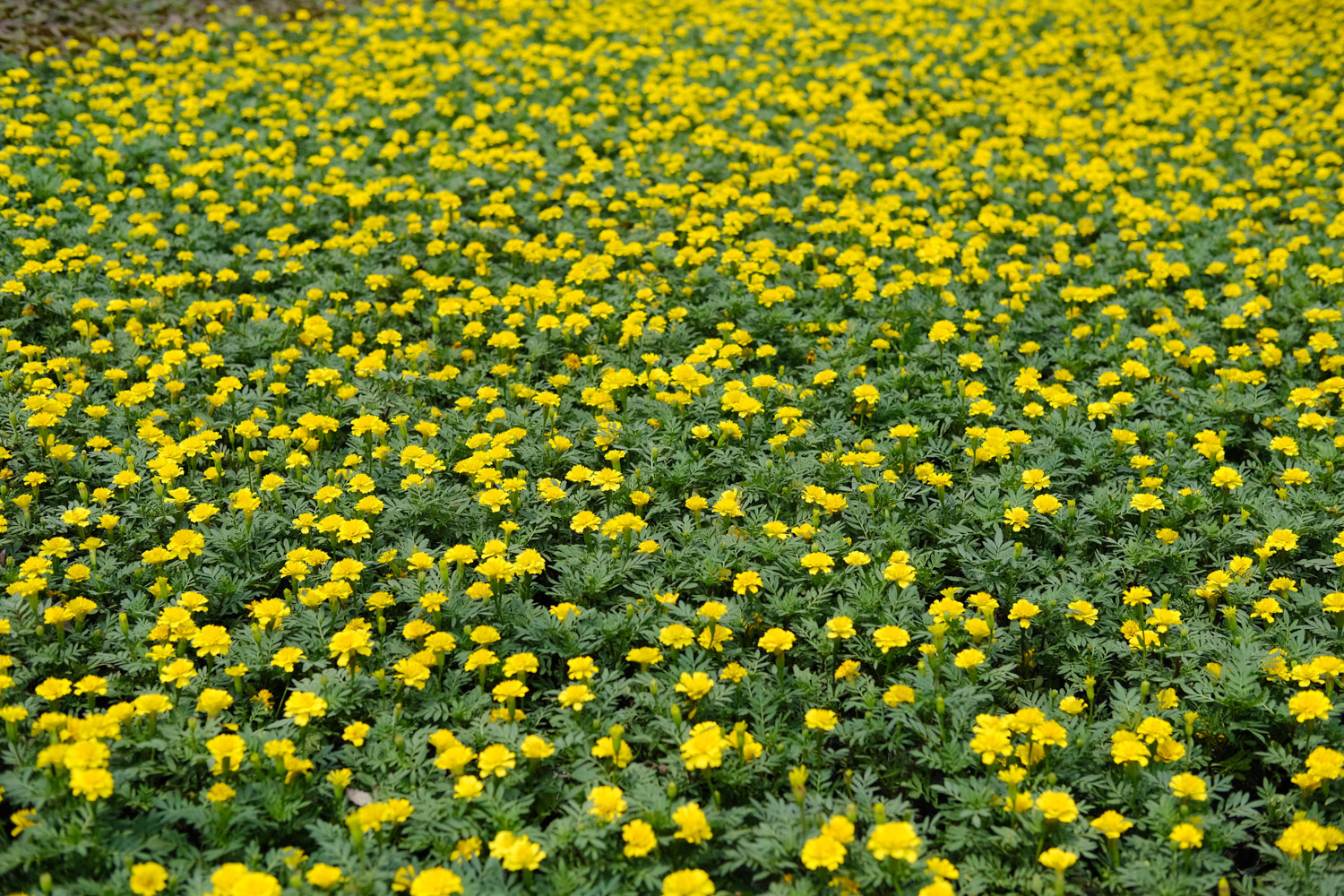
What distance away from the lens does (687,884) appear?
264 cm

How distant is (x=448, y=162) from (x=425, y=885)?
5871mm

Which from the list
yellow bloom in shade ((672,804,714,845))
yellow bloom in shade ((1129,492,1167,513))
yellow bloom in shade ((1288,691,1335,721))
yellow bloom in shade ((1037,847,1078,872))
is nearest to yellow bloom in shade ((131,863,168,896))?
yellow bloom in shade ((672,804,714,845))

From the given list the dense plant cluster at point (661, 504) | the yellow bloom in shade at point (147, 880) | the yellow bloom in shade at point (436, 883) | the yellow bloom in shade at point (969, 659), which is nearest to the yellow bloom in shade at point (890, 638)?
the dense plant cluster at point (661, 504)

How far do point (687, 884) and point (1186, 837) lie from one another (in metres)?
1.38

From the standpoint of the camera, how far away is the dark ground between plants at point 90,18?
31.5ft

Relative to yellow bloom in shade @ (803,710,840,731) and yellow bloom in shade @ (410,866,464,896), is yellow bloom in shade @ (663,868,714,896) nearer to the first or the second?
yellow bloom in shade @ (410,866,464,896)

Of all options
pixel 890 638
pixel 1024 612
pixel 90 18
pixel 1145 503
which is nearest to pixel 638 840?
pixel 890 638

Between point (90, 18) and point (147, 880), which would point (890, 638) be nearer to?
point (147, 880)

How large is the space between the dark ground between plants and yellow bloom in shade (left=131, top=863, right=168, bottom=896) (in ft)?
29.5

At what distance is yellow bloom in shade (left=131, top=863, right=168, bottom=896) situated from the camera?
2.63 m

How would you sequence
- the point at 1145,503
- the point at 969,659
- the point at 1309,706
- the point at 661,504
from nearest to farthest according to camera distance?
1. the point at 1309,706
2. the point at 969,659
3. the point at 1145,503
4. the point at 661,504

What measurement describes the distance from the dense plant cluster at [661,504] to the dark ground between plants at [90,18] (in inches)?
53.2

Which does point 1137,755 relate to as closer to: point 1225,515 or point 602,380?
point 1225,515

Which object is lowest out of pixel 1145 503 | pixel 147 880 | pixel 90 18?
pixel 147 880
